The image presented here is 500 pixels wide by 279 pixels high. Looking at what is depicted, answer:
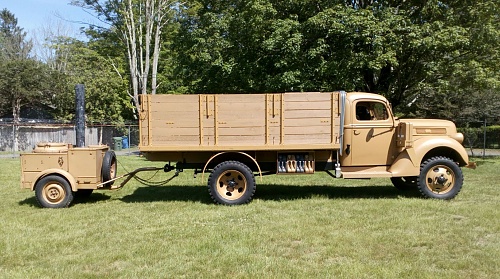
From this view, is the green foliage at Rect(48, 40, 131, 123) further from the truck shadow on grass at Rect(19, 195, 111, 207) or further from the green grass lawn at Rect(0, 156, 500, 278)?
the green grass lawn at Rect(0, 156, 500, 278)

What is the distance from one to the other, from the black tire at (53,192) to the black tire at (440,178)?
7.20m

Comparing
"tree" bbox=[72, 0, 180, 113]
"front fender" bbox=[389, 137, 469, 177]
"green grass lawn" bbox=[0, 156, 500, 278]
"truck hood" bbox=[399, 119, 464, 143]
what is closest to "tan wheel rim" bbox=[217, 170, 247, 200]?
"green grass lawn" bbox=[0, 156, 500, 278]

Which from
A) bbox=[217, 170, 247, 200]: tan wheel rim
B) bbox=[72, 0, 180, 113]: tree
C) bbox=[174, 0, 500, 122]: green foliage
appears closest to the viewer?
bbox=[217, 170, 247, 200]: tan wheel rim

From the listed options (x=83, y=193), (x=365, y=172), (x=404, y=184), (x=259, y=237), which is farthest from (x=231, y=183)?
(x=404, y=184)

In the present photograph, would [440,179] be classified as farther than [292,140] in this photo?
Yes

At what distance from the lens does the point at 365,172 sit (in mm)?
8969

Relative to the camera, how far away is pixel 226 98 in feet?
27.9

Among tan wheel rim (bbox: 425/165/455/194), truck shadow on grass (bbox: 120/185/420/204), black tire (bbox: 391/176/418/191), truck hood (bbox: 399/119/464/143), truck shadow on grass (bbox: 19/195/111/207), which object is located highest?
truck hood (bbox: 399/119/464/143)

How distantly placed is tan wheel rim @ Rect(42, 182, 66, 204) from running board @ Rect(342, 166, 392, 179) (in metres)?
5.75

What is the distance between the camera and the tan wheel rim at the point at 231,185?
28.4 ft

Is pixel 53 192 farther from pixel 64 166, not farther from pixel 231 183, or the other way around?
pixel 231 183

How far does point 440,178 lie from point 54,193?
7898 millimetres

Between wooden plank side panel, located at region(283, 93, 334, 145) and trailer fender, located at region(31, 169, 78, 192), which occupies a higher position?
wooden plank side panel, located at region(283, 93, 334, 145)

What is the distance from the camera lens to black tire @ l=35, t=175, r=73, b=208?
333 inches
